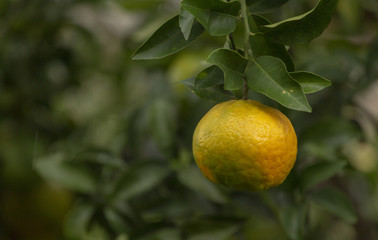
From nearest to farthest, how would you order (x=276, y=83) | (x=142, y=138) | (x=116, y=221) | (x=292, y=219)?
(x=276, y=83), (x=292, y=219), (x=116, y=221), (x=142, y=138)

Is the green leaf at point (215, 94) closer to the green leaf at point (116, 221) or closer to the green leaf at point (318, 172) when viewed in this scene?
the green leaf at point (318, 172)

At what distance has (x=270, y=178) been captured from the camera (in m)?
0.57

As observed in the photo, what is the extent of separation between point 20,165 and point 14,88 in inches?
10.6

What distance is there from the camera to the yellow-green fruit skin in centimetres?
55

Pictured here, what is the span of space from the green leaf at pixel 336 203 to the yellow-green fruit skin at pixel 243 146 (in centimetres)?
34

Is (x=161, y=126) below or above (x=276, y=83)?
below

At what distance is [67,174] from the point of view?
1034mm

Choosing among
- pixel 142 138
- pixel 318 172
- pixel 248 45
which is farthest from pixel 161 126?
pixel 248 45

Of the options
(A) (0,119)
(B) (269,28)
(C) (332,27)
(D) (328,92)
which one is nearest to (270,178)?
(B) (269,28)

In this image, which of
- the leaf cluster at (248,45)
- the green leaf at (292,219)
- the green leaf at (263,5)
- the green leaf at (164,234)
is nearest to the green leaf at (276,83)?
the leaf cluster at (248,45)

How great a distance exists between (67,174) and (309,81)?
26.0 inches

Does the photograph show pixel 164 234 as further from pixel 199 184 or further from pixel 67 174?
pixel 67 174

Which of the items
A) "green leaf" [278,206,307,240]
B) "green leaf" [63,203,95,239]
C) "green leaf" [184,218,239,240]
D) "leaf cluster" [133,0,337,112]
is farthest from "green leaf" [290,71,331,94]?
"green leaf" [63,203,95,239]

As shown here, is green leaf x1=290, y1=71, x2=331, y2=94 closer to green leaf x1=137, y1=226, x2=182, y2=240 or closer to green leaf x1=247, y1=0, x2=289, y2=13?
green leaf x1=247, y1=0, x2=289, y2=13
